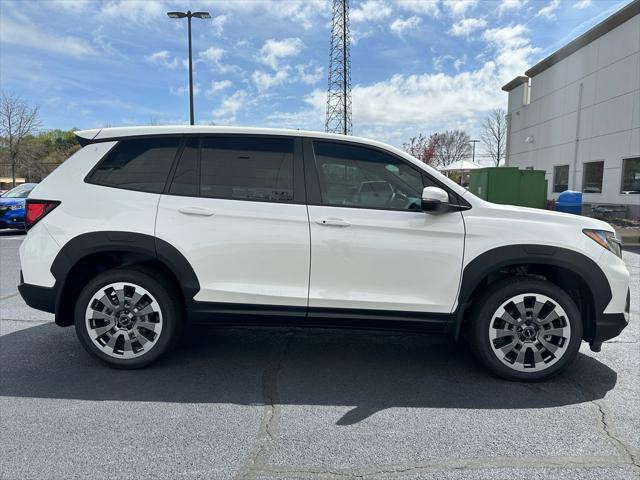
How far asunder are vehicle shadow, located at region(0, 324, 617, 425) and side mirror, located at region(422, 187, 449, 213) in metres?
1.35

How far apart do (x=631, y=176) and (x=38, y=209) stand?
1814 centimetres

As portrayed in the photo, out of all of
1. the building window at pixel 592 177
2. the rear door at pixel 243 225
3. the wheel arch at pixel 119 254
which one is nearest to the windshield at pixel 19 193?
the wheel arch at pixel 119 254

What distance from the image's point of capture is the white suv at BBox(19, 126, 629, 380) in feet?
11.2

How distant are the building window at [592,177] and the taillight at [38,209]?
760 inches

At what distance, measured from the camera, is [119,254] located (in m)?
3.73

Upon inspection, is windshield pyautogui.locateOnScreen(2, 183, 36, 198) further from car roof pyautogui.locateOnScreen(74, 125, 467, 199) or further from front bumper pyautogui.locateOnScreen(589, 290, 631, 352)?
front bumper pyautogui.locateOnScreen(589, 290, 631, 352)

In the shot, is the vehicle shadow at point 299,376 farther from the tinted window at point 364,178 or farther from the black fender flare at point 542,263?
the tinted window at point 364,178

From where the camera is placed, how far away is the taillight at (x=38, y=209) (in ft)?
11.9

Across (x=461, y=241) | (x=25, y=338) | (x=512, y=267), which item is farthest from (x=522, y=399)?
(x=25, y=338)

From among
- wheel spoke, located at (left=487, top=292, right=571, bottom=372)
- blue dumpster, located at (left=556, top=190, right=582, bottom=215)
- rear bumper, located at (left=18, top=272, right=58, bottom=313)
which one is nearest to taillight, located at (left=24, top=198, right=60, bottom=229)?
rear bumper, located at (left=18, top=272, right=58, bottom=313)

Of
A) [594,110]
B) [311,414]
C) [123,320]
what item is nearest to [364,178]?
[311,414]

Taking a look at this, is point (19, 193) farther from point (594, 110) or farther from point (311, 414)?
point (594, 110)

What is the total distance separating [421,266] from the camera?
344 cm

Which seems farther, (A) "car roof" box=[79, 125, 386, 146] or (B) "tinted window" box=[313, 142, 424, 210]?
(A) "car roof" box=[79, 125, 386, 146]
